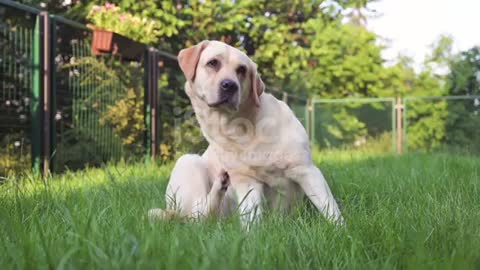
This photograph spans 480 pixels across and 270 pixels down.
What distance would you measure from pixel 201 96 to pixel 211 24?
6.13 meters

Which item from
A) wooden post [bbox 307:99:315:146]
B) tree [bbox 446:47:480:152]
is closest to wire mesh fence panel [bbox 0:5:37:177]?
tree [bbox 446:47:480:152]

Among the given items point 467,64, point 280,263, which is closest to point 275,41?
point 467,64

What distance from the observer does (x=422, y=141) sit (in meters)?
11.3

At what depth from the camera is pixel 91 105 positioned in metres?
5.70

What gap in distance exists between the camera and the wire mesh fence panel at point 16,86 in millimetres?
4461

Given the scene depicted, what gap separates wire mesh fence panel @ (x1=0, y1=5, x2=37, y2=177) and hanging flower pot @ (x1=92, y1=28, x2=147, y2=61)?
0.81 metres

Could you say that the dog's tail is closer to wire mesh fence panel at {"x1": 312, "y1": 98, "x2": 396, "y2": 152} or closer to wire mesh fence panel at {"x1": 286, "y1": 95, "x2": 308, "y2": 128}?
wire mesh fence panel at {"x1": 286, "y1": 95, "x2": 308, "y2": 128}

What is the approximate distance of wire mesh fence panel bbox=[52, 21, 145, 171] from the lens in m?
5.24

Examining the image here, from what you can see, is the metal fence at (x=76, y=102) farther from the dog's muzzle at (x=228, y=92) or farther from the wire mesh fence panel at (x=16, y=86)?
the dog's muzzle at (x=228, y=92)

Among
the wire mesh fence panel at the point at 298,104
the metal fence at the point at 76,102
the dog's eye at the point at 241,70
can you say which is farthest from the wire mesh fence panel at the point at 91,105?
the wire mesh fence panel at the point at 298,104

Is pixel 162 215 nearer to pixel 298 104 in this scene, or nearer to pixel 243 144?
pixel 243 144

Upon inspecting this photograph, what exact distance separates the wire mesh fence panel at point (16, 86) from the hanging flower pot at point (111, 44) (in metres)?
0.81

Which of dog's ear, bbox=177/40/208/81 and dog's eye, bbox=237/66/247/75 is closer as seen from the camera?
dog's eye, bbox=237/66/247/75

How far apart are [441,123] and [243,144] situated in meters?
9.57
